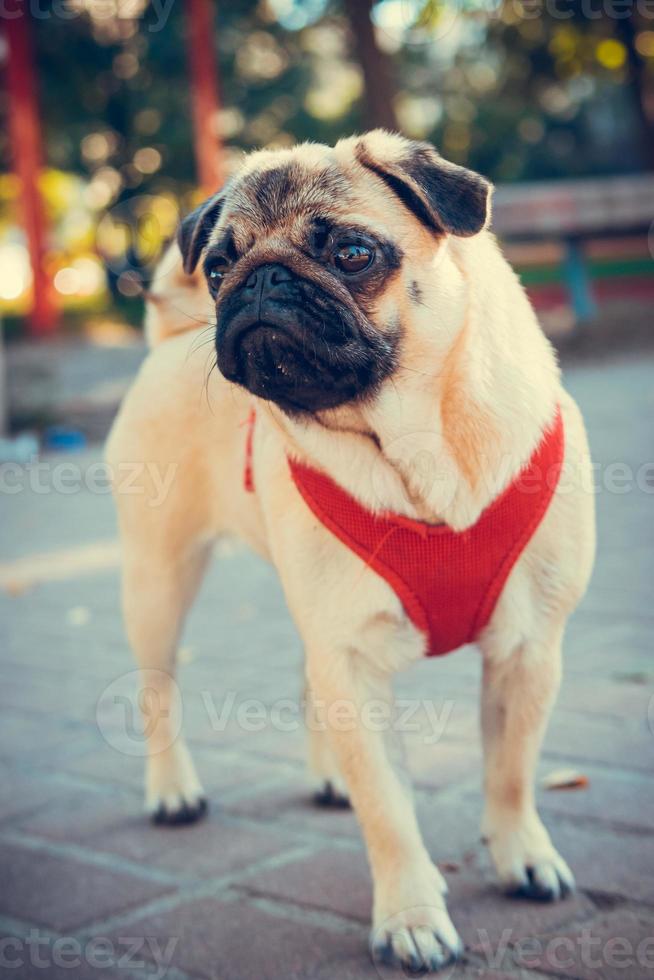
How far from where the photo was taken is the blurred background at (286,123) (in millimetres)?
14758

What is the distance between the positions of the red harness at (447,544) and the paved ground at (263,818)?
0.76m

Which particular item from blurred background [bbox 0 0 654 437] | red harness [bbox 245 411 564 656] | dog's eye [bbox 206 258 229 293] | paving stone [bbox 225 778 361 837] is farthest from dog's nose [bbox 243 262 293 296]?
blurred background [bbox 0 0 654 437]

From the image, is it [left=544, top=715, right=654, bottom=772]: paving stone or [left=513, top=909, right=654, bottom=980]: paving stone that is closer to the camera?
[left=513, top=909, right=654, bottom=980]: paving stone

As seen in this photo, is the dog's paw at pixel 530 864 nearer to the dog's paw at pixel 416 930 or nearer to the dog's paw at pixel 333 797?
→ the dog's paw at pixel 416 930

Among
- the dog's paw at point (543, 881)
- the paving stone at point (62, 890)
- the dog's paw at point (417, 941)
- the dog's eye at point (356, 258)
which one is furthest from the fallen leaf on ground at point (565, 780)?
the dog's eye at point (356, 258)

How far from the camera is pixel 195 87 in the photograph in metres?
15.8

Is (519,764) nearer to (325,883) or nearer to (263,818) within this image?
(325,883)

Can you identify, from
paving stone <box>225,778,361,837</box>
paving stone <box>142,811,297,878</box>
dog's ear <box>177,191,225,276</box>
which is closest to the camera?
dog's ear <box>177,191,225,276</box>

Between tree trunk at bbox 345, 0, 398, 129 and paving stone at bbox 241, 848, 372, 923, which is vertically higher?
tree trunk at bbox 345, 0, 398, 129

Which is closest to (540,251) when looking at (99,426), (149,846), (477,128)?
(477,128)

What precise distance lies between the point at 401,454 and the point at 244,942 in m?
1.22

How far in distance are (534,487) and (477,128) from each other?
78.6 feet

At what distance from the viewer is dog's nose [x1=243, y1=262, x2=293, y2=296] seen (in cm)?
250
